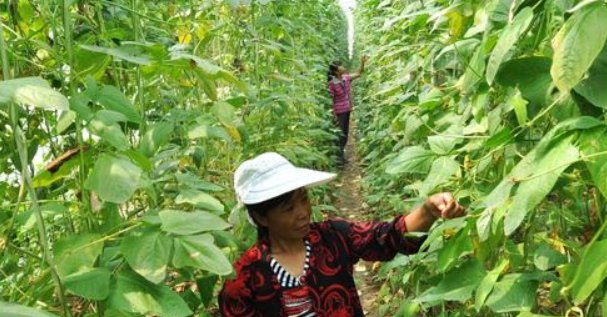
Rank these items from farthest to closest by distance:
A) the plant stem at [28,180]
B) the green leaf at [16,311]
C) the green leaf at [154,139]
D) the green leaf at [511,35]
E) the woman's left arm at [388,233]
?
1. the woman's left arm at [388,233]
2. the green leaf at [154,139]
3. the plant stem at [28,180]
4. the green leaf at [511,35]
5. the green leaf at [16,311]

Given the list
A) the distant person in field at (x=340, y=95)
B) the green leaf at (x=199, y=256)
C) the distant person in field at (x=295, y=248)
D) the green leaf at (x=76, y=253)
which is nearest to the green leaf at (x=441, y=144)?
the distant person in field at (x=295, y=248)

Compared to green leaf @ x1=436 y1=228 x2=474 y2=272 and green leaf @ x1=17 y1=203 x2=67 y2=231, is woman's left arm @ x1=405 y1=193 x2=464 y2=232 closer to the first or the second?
green leaf @ x1=436 y1=228 x2=474 y2=272

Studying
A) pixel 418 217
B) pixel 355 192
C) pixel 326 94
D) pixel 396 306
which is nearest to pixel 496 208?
pixel 418 217

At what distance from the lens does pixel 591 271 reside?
0.70 metres

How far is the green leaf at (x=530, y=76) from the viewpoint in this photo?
88 centimetres

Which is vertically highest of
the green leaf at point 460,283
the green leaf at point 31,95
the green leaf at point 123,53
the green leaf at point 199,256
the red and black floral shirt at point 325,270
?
the green leaf at point 31,95

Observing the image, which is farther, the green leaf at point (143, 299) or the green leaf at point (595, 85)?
the green leaf at point (143, 299)

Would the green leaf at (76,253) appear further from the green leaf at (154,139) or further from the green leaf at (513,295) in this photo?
the green leaf at (513,295)

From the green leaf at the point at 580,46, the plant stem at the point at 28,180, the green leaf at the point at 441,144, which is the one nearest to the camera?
the green leaf at the point at 580,46

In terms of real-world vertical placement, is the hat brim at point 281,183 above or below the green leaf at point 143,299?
below

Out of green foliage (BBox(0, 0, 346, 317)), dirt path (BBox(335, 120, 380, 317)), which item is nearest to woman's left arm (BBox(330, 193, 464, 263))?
green foliage (BBox(0, 0, 346, 317))

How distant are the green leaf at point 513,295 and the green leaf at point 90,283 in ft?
1.83

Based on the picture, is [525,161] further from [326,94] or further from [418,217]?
[326,94]

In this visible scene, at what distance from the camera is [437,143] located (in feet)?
4.13
